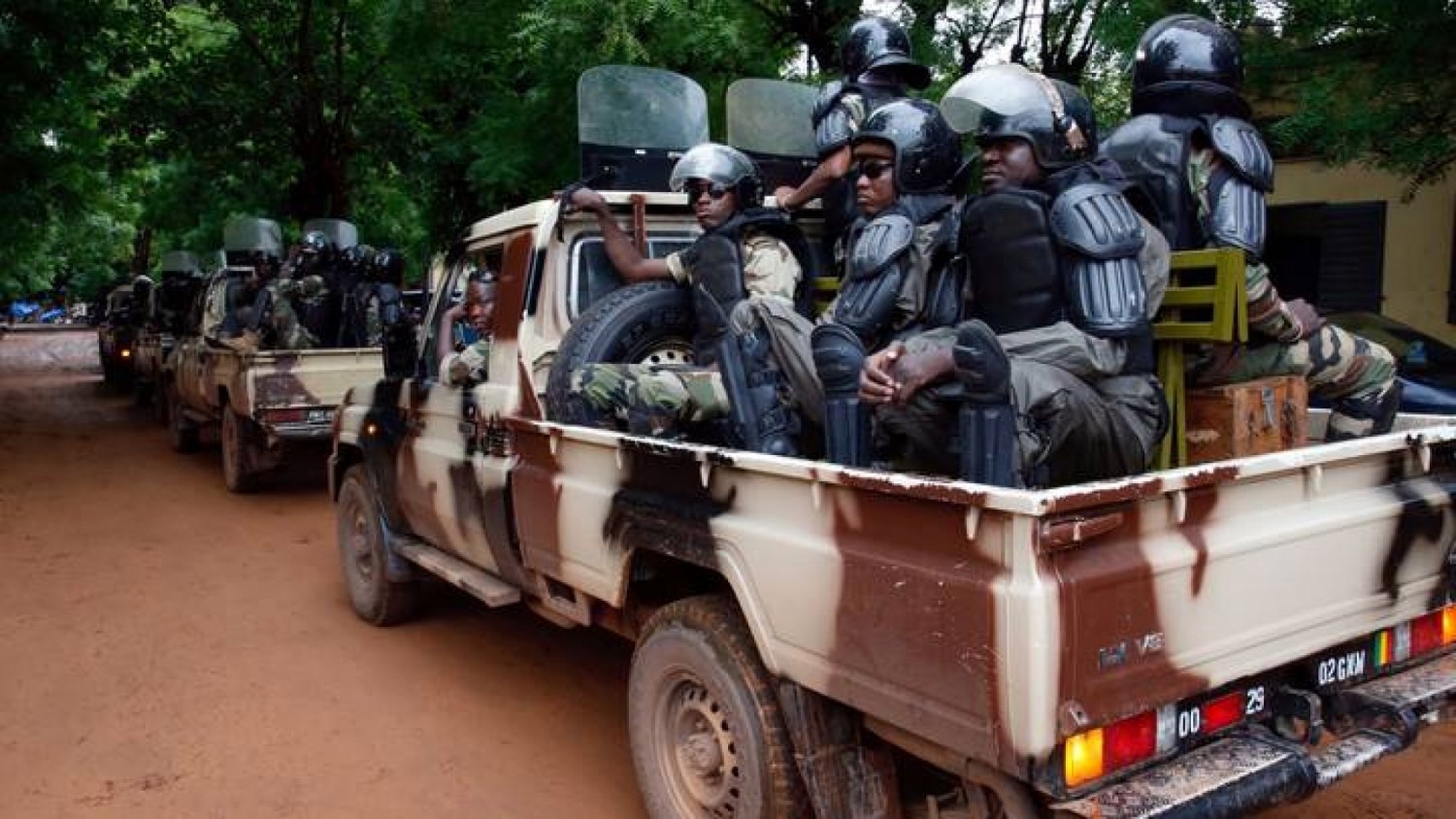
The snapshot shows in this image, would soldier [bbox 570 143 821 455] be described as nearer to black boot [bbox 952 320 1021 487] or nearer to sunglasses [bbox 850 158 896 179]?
sunglasses [bbox 850 158 896 179]

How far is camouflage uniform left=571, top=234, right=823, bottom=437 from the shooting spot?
370 cm

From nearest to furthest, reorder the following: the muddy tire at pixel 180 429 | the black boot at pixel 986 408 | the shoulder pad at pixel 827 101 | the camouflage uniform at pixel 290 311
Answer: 1. the black boot at pixel 986 408
2. the shoulder pad at pixel 827 101
3. the camouflage uniform at pixel 290 311
4. the muddy tire at pixel 180 429

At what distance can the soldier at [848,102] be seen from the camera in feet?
15.9

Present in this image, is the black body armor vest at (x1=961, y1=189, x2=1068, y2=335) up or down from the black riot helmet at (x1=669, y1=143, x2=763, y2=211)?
down

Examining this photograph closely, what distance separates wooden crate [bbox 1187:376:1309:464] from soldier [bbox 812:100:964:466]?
81 centimetres

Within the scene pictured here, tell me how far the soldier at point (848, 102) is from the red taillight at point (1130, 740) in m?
2.75

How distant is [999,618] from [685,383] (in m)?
1.85

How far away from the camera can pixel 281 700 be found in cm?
502

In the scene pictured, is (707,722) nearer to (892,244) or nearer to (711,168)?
(892,244)

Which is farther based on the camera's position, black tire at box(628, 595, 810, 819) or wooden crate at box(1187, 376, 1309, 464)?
wooden crate at box(1187, 376, 1309, 464)

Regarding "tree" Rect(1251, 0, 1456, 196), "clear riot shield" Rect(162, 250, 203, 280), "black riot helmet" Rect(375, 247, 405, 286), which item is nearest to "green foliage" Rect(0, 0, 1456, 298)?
"tree" Rect(1251, 0, 1456, 196)

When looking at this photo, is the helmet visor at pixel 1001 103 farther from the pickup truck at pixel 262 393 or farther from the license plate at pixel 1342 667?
the pickup truck at pixel 262 393

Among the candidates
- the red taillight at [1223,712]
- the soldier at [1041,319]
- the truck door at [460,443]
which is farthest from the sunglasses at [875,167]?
the red taillight at [1223,712]

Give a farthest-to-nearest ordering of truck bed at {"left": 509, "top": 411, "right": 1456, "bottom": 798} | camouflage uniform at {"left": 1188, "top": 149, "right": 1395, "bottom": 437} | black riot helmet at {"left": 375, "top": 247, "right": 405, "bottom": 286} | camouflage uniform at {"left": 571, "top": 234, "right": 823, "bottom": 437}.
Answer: black riot helmet at {"left": 375, "top": 247, "right": 405, "bottom": 286}
camouflage uniform at {"left": 571, "top": 234, "right": 823, "bottom": 437}
camouflage uniform at {"left": 1188, "top": 149, "right": 1395, "bottom": 437}
truck bed at {"left": 509, "top": 411, "right": 1456, "bottom": 798}
